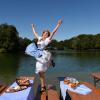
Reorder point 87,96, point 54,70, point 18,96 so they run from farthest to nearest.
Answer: point 54,70, point 87,96, point 18,96

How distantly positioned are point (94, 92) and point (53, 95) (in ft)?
2.95

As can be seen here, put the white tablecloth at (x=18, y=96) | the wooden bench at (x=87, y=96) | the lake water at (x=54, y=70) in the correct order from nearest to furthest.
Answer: the white tablecloth at (x=18, y=96), the wooden bench at (x=87, y=96), the lake water at (x=54, y=70)

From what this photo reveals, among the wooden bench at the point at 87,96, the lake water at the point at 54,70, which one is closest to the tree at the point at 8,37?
the lake water at the point at 54,70

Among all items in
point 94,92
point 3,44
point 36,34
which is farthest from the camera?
point 3,44

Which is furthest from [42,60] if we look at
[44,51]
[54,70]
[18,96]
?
[54,70]

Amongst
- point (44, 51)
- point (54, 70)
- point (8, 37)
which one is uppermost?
point (8, 37)

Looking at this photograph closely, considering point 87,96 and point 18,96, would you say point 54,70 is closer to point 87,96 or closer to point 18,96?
point 87,96

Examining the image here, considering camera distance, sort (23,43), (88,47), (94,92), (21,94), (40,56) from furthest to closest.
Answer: (88,47) → (23,43) → (40,56) → (94,92) → (21,94)

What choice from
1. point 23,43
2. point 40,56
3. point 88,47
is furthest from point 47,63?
point 88,47

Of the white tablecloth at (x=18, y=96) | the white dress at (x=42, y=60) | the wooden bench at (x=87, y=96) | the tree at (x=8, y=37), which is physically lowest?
the wooden bench at (x=87, y=96)

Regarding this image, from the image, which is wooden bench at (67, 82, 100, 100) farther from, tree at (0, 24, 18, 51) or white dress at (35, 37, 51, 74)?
tree at (0, 24, 18, 51)

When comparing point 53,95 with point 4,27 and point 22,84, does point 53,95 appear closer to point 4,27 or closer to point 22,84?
point 22,84

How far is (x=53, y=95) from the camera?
5629mm

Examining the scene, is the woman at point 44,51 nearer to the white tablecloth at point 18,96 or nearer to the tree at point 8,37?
the white tablecloth at point 18,96
